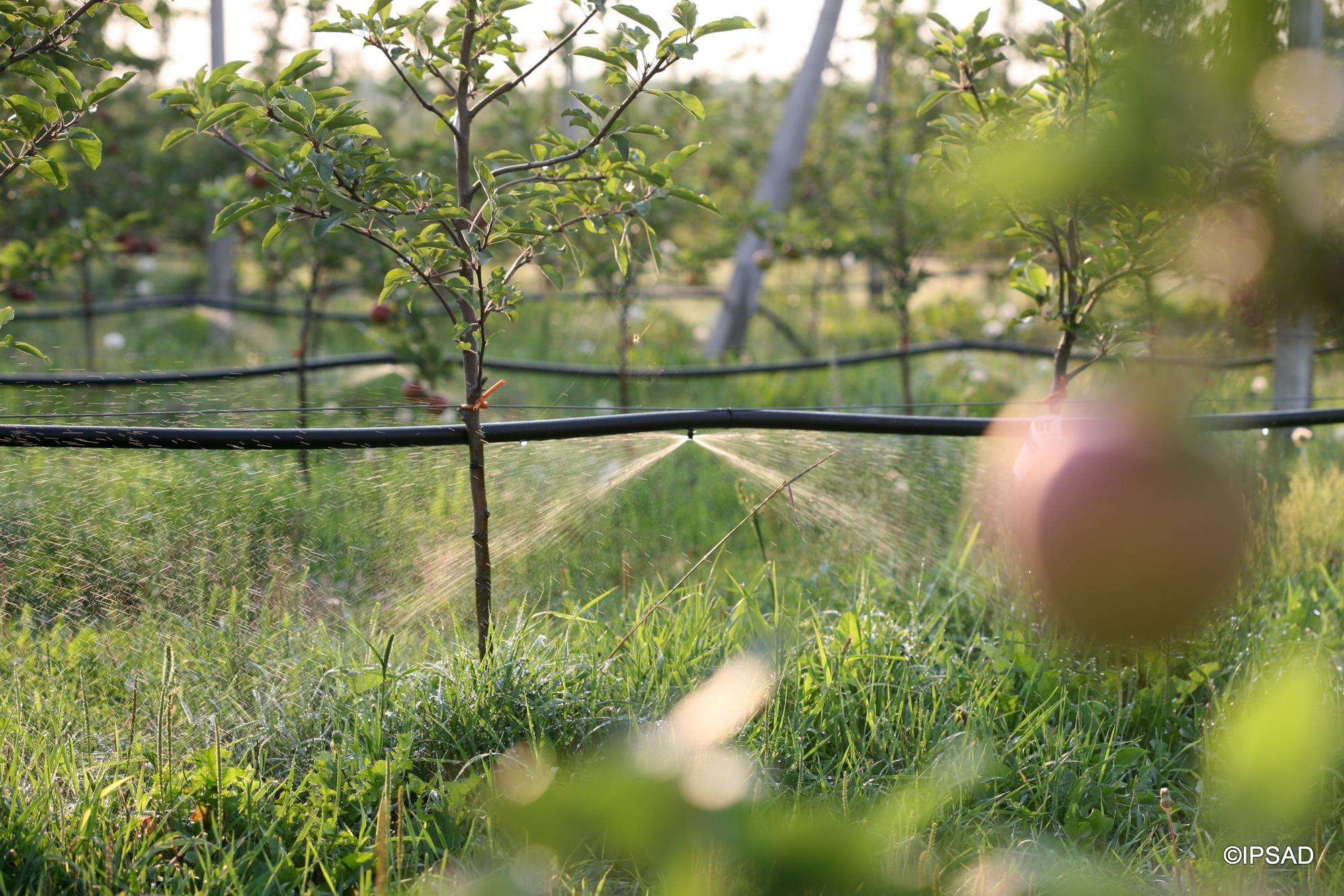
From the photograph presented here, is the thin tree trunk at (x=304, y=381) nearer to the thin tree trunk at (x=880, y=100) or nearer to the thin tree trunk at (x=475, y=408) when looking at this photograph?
the thin tree trunk at (x=475, y=408)

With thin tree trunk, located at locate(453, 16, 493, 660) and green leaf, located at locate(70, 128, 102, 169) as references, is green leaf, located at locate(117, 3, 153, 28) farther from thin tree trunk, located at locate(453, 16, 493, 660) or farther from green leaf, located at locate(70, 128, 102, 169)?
thin tree trunk, located at locate(453, 16, 493, 660)

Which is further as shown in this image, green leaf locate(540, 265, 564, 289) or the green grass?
green leaf locate(540, 265, 564, 289)

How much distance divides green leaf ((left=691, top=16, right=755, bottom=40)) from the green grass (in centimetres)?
91

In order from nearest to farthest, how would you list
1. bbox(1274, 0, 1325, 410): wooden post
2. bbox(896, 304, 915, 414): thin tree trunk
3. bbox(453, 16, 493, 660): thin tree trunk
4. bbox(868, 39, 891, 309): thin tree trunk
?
bbox(1274, 0, 1325, 410): wooden post, bbox(453, 16, 493, 660): thin tree trunk, bbox(896, 304, 915, 414): thin tree trunk, bbox(868, 39, 891, 309): thin tree trunk

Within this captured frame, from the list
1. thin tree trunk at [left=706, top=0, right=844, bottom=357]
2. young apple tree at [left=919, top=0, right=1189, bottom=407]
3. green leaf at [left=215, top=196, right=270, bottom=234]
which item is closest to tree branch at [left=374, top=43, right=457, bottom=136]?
green leaf at [left=215, top=196, right=270, bottom=234]

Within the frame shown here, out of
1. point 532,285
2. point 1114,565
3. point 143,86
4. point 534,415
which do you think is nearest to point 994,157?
point 1114,565

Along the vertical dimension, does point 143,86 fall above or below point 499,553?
above

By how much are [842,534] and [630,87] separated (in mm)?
1213

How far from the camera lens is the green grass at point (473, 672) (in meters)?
1.56

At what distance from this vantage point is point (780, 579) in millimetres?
2695

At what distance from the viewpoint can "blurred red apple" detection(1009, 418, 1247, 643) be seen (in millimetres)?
718

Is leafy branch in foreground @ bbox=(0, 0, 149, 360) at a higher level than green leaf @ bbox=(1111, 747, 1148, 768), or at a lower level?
higher

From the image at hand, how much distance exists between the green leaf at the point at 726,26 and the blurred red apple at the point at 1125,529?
2.75 ft

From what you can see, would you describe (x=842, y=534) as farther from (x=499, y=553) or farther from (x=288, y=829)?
(x=288, y=829)
